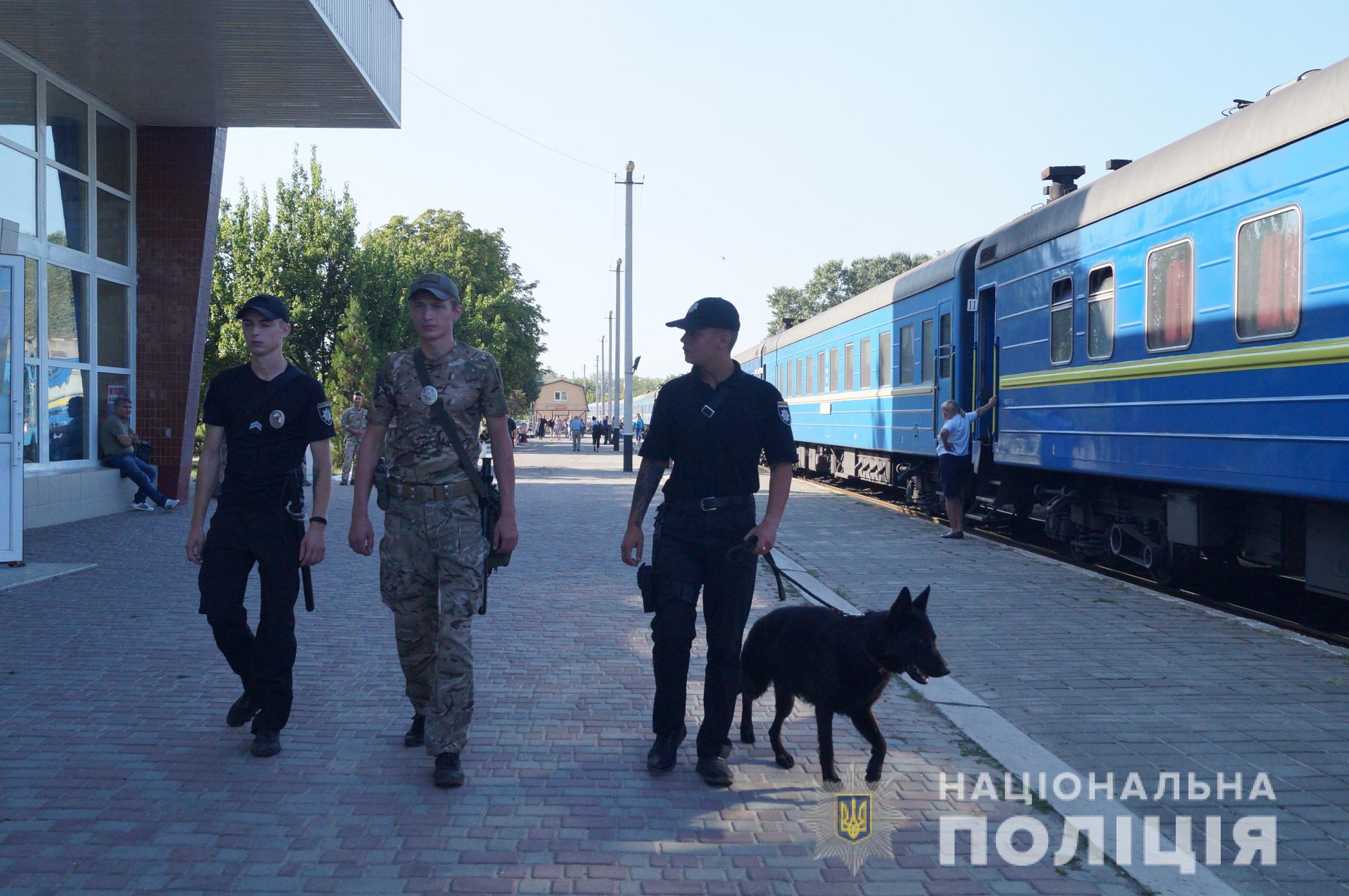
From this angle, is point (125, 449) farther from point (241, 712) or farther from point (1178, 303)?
point (1178, 303)

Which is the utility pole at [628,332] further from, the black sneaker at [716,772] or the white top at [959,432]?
the black sneaker at [716,772]

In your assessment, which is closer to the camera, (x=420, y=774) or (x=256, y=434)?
(x=420, y=774)

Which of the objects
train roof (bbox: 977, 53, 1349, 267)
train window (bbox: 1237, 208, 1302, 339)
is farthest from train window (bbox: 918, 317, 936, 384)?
train window (bbox: 1237, 208, 1302, 339)

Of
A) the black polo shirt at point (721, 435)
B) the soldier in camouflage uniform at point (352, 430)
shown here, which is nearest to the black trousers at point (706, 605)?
the black polo shirt at point (721, 435)

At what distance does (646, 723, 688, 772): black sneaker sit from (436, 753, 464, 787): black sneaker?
77 centimetres

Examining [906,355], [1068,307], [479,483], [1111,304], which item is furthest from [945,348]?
[479,483]

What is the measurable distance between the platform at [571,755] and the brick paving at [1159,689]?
0.07ft

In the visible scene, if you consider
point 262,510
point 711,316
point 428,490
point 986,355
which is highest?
point 986,355

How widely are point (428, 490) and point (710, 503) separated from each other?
113 centimetres

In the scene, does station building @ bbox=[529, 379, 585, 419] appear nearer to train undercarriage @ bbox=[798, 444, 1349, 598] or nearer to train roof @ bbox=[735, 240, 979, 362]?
train roof @ bbox=[735, 240, 979, 362]

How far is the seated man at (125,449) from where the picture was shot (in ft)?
48.6

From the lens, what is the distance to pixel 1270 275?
25.5ft

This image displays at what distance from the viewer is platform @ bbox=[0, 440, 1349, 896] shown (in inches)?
145

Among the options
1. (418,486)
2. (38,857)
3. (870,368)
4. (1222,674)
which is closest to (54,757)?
(38,857)
